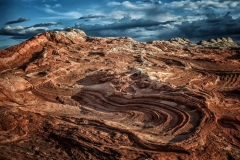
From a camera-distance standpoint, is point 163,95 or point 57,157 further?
point 163,95

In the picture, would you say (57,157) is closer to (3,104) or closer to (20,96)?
(3,104)

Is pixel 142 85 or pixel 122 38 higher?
pixel 122 38

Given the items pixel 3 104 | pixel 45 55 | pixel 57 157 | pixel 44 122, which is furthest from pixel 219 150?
pixel 45 55

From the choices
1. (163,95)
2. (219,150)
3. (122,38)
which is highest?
(122,38)

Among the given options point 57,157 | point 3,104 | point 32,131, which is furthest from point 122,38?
point 57,157

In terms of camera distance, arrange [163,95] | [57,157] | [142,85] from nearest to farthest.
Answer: [57,157] < [163,95] < [142,85]

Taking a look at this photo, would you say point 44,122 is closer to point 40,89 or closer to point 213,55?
point 40,89

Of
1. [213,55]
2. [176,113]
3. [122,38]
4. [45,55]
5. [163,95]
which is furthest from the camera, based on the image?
[122,38]
